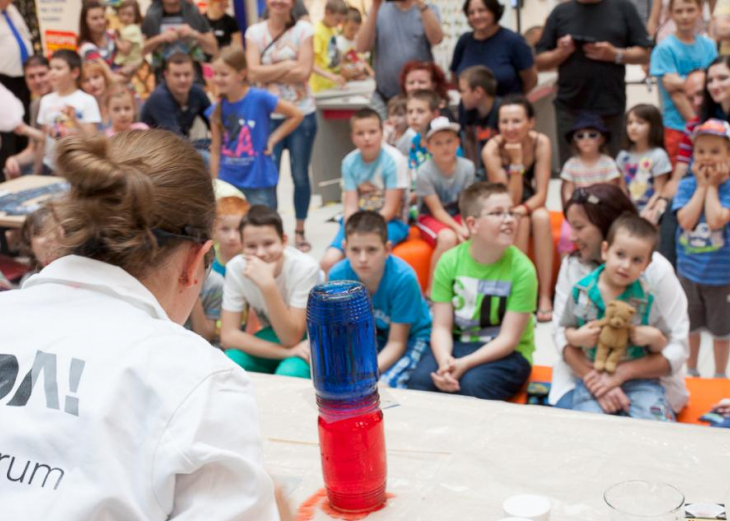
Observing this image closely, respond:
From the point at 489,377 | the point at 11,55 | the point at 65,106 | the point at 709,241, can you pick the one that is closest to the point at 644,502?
the point at 489,377

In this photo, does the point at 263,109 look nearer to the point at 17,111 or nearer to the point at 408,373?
the point at 17,111

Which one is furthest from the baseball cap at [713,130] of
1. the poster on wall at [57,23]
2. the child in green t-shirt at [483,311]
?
the poster on wall at [57,23]

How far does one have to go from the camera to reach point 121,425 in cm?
101

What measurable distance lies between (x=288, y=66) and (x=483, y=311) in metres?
2.82

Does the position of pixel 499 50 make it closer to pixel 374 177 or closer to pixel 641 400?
pixel 374 177

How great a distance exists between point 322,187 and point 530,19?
3.57 m

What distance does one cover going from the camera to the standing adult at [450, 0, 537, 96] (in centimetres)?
505

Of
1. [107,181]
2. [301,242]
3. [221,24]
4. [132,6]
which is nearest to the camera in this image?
[107,181]

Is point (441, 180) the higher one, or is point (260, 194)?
point (441, 180)

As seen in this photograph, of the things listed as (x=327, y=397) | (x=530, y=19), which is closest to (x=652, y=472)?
(x=327, y=397)

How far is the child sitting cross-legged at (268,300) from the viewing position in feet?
10.0

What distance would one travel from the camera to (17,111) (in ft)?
18.5

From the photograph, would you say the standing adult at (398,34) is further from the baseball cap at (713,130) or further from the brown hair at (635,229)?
the brown hair at (635,229)

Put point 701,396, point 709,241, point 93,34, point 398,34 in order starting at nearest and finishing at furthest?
1. point 701,396
2. point 709,241
3. point 398,34
4. point 93,34
